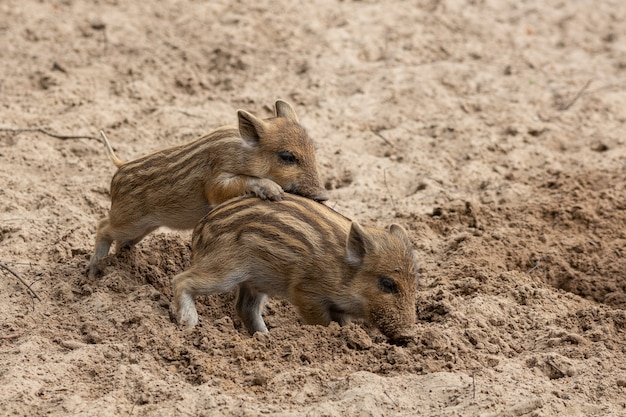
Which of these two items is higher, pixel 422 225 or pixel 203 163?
pixel 203 163

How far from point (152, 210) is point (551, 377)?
2.63m

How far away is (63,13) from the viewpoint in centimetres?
974

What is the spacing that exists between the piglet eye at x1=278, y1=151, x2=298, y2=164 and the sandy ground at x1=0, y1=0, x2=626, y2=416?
954 mm

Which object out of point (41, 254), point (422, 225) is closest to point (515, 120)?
point (422, 225)

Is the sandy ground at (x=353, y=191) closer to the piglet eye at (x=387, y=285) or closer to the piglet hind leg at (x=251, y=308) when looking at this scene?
the piglet hind leg at (x=251, y=308)

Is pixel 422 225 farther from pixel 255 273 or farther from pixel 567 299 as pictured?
pixel 255 273

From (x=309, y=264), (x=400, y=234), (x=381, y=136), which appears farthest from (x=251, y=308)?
(x=381, y=136)

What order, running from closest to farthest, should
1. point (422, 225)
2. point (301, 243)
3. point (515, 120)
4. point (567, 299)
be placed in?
point (301, 243), point (567, 299), point (422, 225), point (515, 120)

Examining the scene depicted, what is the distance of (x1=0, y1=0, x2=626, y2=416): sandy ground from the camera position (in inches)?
190

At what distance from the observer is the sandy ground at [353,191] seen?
4824 millimetres

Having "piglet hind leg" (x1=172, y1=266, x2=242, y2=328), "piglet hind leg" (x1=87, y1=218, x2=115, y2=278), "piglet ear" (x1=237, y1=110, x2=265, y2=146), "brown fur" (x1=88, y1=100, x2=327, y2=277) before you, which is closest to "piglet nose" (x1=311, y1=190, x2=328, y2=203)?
"brown fur" (x1=88, y1=100, x2=327, y2=277)

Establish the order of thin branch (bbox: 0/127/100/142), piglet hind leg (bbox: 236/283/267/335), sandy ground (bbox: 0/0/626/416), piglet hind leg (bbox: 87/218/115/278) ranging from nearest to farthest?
sandy ground (bbox: 0/0/626/416) < piglet hind leg (bbox: 236/283/267/335) < piglet hind leg (bbox: 87/218/115/278) < thin branch (bbox: 0/127/100/142)

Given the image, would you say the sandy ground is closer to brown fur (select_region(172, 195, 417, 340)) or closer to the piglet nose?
brown fur (select_region(172, 195, 417, 340))

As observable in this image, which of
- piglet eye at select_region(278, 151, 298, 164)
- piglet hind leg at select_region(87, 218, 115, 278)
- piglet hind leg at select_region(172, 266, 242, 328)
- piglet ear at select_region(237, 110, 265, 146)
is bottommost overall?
piglet hind leg at select_region(87, 218, 115, 278)
